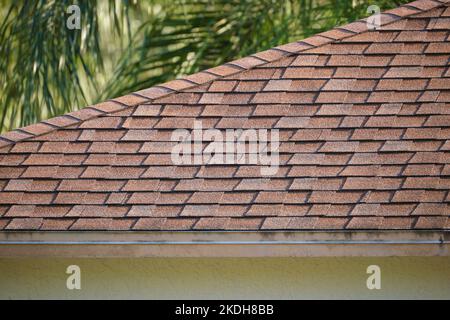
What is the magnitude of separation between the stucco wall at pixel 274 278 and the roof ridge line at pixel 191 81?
1.00 meters

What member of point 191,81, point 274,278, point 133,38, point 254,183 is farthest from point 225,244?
point 133,38

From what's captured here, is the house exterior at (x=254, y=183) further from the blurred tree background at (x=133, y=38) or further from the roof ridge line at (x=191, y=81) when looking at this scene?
the blurred tree background at (x=133, y=38)

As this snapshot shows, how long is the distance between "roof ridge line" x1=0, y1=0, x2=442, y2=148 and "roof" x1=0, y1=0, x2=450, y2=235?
1cm

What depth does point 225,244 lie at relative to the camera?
5668 millimetres

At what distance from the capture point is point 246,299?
20.1ft

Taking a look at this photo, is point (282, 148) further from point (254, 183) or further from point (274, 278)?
point (274, 278)

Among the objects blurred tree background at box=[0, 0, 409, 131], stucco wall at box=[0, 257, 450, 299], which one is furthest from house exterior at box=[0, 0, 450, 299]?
blurred tree background at box=[0, 0, 409, 131]

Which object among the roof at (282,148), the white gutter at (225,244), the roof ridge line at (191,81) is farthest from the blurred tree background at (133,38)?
the white gutter at (225,244)

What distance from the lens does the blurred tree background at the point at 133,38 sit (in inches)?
472

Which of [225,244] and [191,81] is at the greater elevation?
[191,81]

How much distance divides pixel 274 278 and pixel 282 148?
2.86ft

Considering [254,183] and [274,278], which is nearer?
[254,183]

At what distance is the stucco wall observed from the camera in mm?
6090

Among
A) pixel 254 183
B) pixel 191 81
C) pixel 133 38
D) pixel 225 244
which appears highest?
pixel 133 38
